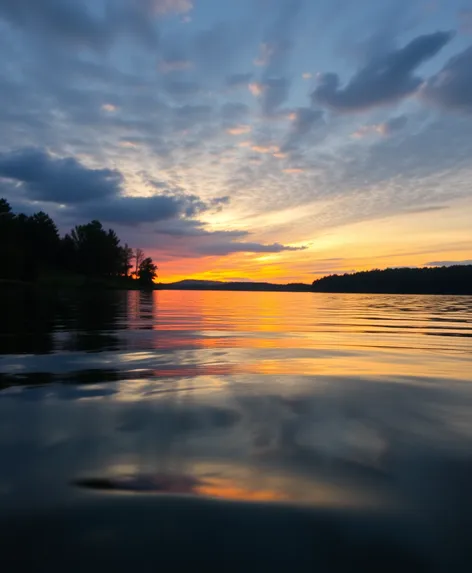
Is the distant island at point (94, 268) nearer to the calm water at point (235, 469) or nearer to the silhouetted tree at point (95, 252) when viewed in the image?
the silhouetted tree at point (95, 252)

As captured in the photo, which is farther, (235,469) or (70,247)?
(70,247)

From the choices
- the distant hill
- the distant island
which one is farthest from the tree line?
the distant hill

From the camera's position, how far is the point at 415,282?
11644cm

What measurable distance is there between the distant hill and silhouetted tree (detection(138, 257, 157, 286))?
2686 inches

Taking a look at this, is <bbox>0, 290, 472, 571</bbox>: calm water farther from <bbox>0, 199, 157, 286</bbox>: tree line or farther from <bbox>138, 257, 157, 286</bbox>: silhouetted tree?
<bbox>138, 257, 157, 286</bbox>: silhouetted tree

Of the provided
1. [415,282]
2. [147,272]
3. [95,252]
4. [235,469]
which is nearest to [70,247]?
[95,252]

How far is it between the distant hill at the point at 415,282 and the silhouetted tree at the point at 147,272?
68223mm

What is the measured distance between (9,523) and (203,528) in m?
1.03

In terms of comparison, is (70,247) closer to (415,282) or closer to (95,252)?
(95,252)

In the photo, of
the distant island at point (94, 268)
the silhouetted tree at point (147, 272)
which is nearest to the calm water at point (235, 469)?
the distant island at point (94, 268)

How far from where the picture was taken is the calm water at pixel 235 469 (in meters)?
1.97

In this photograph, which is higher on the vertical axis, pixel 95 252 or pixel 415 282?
pixel 95 252

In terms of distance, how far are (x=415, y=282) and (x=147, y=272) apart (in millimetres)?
92762

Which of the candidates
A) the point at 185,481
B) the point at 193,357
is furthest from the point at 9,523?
the point at 193,357
